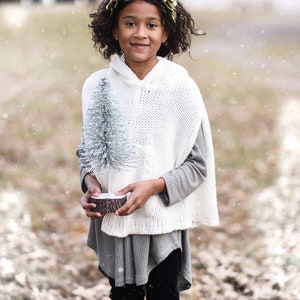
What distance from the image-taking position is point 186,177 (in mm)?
2090

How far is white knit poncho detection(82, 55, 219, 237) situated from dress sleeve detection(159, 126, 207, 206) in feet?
0.09

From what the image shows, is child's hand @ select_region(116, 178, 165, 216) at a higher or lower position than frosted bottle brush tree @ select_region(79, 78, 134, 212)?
lower

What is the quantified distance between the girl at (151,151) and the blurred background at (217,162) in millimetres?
1157

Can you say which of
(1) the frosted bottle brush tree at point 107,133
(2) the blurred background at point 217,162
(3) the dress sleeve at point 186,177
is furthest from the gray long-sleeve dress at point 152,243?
(2) the blurred background at point 217,162

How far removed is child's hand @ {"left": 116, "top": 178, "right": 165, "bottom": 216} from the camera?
6.51 ft

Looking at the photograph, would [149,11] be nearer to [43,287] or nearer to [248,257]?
[43,287]

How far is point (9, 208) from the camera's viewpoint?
4.66 m

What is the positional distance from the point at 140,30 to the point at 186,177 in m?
0.48

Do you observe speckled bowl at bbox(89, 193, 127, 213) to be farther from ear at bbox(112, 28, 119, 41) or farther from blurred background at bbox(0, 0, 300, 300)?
blurred background at bbox(0, 0, 300, 300)

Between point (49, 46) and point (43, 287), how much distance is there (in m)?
9.23

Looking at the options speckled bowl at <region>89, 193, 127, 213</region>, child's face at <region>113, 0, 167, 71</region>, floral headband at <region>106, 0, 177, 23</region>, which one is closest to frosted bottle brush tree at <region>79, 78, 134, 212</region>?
speckled bowl at <region>89, 193, 127, 213</region>

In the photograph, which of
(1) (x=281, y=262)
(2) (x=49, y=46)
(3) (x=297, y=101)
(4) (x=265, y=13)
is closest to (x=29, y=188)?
(1) (x=281, y=262)

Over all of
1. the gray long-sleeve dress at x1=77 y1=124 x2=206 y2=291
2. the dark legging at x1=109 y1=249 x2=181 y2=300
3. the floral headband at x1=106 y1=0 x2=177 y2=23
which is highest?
the floral headband at x1=106 y1=0 x2=177 y2=23

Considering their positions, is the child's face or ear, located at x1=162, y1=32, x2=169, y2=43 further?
ear, located at x1=162, y1=32, x2=169, y2=43
